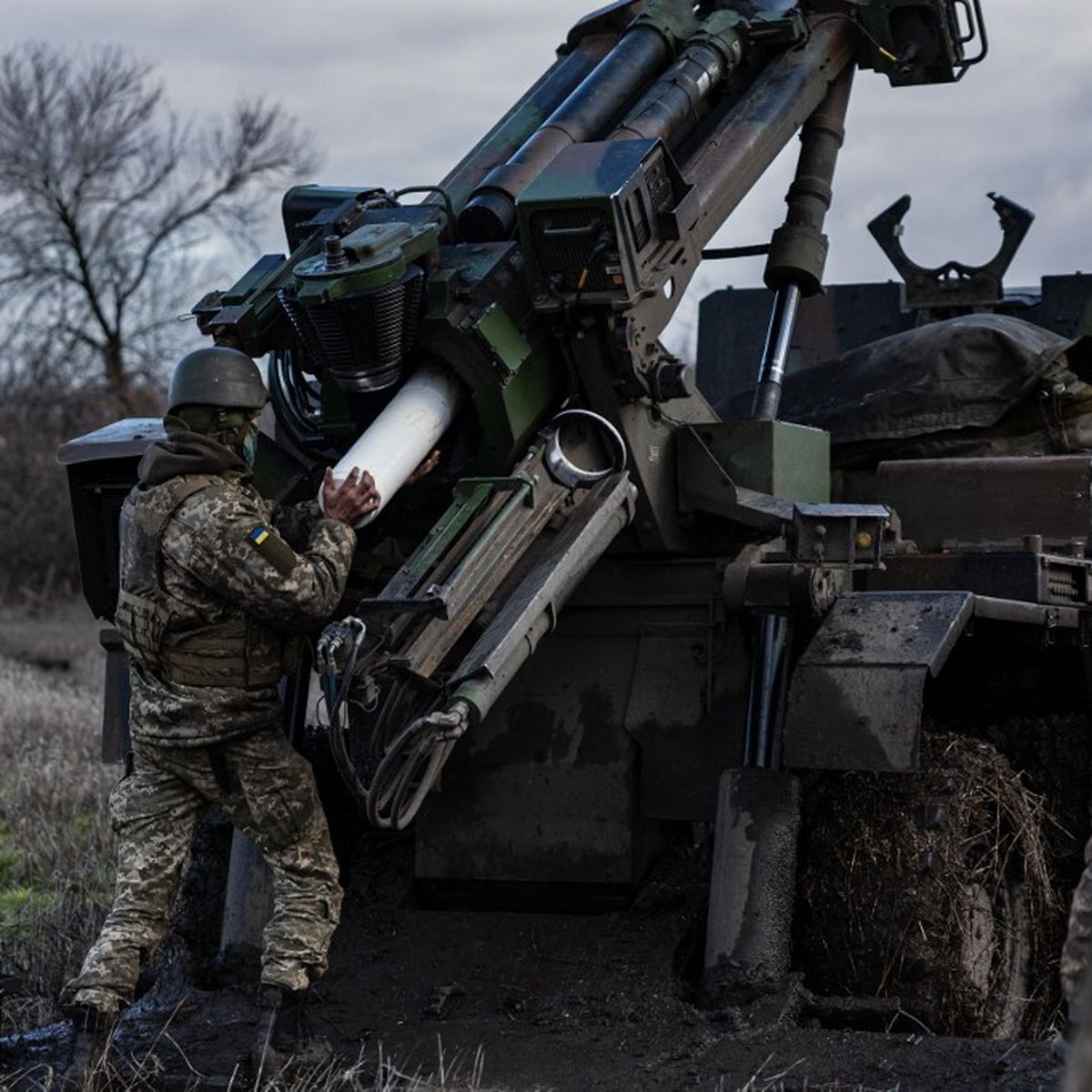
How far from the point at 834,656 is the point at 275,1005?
165cm

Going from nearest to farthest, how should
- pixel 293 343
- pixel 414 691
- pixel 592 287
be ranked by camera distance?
1. pixel 414 691
2. pixel 592 287
3. pixel 293 343

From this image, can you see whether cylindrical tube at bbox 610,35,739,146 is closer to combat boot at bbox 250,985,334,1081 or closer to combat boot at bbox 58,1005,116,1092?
combat boot at bbox 250,985,334,1081

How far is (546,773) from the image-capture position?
21.0ft

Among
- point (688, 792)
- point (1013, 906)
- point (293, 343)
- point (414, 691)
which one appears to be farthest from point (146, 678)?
point (1013, 906)

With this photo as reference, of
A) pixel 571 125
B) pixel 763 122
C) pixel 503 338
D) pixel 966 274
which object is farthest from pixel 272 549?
pixel 966 274

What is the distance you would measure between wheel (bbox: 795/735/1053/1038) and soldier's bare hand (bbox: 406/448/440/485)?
1.34 metres

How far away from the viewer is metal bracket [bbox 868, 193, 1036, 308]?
27.7ft

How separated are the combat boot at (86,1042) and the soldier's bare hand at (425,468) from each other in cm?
156

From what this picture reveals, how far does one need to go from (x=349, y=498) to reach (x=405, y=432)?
30 cm

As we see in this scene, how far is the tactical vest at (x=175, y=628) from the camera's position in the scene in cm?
561

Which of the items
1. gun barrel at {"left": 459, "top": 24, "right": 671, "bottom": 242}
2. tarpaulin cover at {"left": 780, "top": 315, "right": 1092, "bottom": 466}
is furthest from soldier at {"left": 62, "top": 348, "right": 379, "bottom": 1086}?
tarpaulin cover at {"left": 780, "top": 315, "right": 1092, "bottom": 466}

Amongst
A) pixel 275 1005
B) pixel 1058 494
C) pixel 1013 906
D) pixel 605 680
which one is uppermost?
pixel 1058 494

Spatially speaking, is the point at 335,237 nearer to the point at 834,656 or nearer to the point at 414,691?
the point at 414,691

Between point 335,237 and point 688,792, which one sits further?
point 688,792
